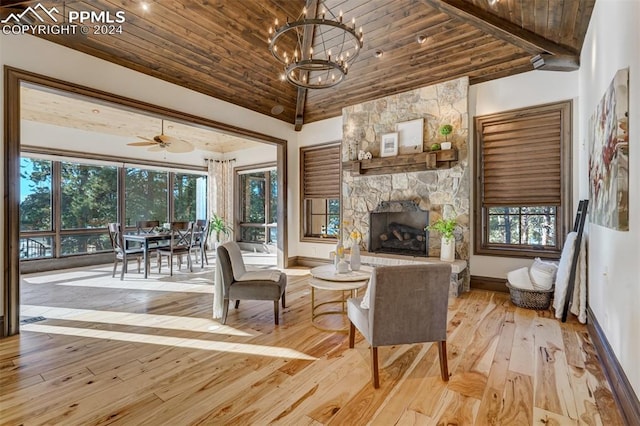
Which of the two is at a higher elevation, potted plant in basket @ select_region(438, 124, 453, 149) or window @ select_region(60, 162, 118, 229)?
potted plant in basket @ select_region(438, 124, 453, 149)

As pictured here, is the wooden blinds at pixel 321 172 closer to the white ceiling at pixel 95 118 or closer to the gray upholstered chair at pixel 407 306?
the white ceiling at pixel 95 118

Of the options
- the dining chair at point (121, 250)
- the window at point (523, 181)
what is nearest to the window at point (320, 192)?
the window at point (523, 181)

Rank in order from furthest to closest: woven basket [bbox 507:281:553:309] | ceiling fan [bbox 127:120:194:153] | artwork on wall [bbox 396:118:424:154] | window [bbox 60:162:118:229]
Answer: window [bbox 60:162:118:229], ceiling fan [bbox 127:120:194:153], artwork on wall [bbox 396:118:424:154], woven basket [bbox 507:281:553:309]

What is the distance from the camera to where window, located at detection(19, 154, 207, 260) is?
6277 millimetres

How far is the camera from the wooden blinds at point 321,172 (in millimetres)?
6340

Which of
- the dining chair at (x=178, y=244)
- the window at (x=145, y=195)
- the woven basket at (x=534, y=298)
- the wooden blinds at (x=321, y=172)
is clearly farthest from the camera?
the window at (x=145, y=195)

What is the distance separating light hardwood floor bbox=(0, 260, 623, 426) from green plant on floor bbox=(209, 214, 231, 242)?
199 inches

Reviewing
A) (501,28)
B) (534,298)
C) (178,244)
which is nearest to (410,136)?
(501,28)

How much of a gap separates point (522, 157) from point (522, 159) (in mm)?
29

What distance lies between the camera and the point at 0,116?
9.66ft

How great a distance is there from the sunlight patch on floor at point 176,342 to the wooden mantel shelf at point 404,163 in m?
3.62

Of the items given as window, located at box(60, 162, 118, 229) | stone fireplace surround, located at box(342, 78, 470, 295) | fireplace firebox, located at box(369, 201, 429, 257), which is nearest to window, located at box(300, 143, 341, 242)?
stone fireplace surround, located at box(342, 78, 470, 295)

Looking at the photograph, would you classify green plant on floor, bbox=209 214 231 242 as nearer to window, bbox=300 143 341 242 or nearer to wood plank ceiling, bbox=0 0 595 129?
window, bbox=300 143 341 242

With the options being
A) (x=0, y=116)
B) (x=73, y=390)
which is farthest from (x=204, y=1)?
(x=73, y=390)
